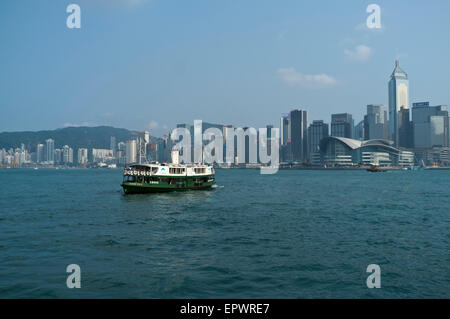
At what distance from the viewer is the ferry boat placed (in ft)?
166

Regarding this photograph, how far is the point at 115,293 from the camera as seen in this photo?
13109 millimetres

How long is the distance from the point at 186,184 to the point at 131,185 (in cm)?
1016

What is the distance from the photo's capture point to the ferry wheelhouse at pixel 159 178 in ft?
166

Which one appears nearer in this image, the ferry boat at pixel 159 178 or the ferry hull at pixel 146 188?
the ferry hull at pixel 146 188

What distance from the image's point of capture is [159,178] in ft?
172
